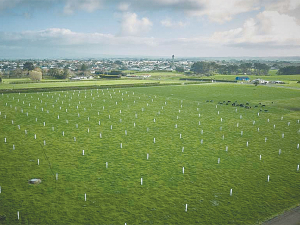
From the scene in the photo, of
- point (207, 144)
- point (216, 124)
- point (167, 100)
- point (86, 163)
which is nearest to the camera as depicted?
point (86, 163)

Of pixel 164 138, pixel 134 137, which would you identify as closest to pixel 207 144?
pixel 164 138

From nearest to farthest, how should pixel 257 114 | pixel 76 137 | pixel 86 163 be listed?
pixel 86 163
pixel 76 137
pixel 257 114

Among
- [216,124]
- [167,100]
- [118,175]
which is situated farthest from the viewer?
[167,100]

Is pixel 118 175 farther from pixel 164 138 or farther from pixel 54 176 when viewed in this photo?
pixel 164 138

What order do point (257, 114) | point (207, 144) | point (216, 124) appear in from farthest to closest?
point (257, 114) → point (216, 124) → point (207, 144)

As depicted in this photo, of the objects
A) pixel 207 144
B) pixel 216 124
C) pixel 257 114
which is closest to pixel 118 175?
pixel 207 144

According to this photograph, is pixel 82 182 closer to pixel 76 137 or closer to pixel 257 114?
pixel 76 137

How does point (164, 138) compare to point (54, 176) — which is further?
point (164, 138)
